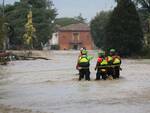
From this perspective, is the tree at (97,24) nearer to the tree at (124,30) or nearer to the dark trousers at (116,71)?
the tree at (124,30)

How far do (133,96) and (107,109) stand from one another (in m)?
3.69

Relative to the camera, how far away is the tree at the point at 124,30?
68.8m

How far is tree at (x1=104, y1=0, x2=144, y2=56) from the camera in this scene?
68.8 metres

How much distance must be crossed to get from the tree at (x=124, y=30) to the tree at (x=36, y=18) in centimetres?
5143

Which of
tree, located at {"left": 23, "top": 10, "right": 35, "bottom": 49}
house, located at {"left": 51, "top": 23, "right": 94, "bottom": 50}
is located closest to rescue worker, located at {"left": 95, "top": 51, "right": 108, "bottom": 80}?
tree, located at {"left": 23, "top": 10, "right": 35, "bottom": 49}

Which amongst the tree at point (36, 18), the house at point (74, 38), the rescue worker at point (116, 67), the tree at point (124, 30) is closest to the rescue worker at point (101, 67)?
the rescue worker at point (116, 67)

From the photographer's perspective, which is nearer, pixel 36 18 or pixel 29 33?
pixel 29 33

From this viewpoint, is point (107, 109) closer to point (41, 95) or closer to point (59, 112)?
point (59, 112)

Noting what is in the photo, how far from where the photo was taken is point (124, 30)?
68812mm

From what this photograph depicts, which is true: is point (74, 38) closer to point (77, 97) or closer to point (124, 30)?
point (124, 30)

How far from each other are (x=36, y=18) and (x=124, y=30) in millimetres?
55660

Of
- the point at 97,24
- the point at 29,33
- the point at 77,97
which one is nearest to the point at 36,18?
the point at 29,33

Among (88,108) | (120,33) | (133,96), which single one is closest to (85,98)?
(133,96)

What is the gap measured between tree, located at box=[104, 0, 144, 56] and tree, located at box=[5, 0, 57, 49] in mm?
51431
